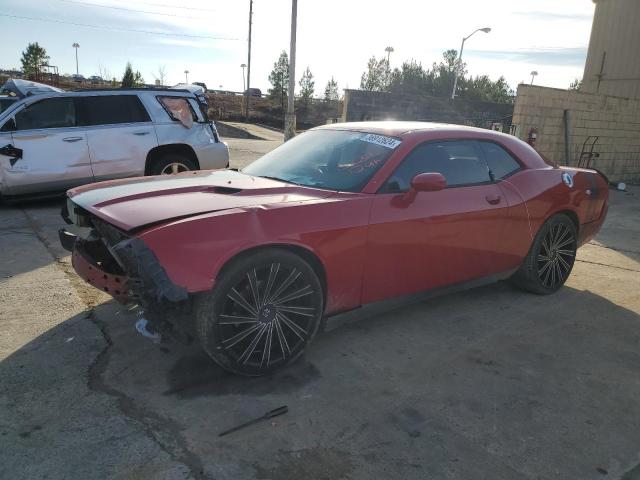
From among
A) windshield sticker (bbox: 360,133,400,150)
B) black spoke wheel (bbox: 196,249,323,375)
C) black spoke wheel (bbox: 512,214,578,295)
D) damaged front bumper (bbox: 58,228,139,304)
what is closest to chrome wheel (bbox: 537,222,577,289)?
black spoke wheel (bbox: 512,214,578,295)

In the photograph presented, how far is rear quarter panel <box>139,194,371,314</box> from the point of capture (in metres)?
2.74

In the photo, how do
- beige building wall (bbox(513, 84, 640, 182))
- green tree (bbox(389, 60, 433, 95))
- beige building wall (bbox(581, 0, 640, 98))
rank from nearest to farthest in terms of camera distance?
1. beige building wall (bbox(513, 84, 640, 182))
2. beige building wall (bbox(581, 0, 640, 98))
3. green tree (bbox(389, 60, 433, 95))

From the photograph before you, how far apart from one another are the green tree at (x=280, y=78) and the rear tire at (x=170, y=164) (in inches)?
1599

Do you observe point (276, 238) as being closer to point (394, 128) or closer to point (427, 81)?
point (394, 128)

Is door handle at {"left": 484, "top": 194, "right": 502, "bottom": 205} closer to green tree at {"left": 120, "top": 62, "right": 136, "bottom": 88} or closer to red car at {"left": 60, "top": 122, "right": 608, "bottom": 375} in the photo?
red car at {"left": 60, "top": 122, "right": 608, "bottom": 375}

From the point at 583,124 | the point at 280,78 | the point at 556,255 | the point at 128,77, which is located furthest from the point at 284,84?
the point at 556,255

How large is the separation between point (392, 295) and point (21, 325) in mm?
2655

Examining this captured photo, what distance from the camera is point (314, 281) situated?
321cm

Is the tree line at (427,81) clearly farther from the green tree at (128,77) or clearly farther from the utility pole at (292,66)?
the utility pole at (292,66)

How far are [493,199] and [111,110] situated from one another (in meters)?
5.92

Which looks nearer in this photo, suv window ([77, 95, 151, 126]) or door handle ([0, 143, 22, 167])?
door handle ([0, 143, 22, 167])

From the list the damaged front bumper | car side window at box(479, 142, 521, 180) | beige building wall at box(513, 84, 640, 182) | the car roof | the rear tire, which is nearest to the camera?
the damaged front bumper

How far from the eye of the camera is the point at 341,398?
9.94 feet

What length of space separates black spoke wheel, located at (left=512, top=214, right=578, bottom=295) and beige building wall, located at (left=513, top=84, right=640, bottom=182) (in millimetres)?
7025
